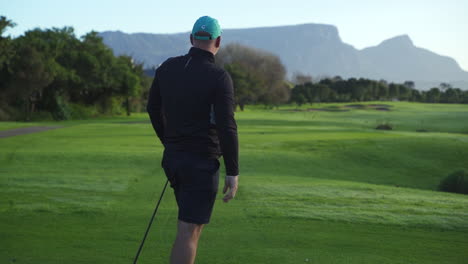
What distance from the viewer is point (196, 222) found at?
4.25 metres

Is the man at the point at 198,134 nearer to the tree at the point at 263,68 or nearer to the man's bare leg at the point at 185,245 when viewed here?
the man's bare leg at the point at 185,245

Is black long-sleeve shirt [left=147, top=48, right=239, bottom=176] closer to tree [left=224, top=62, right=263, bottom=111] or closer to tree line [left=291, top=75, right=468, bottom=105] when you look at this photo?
tree [left=224, top=62, right=263, bottom=111]

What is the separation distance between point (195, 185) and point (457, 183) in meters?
13.9

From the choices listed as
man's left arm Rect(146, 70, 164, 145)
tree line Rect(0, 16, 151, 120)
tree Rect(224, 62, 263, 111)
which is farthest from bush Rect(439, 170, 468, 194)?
tree Rect(224, 62, 263, 111)

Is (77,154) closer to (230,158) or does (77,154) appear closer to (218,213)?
(218,213)

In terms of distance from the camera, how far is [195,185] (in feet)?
14.1

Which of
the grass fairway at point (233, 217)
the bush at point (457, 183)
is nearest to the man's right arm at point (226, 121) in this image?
the grass fairway at point (233, 217)

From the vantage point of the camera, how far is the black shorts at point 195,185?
427 centimetres

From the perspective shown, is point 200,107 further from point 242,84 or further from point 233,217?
point 242,84

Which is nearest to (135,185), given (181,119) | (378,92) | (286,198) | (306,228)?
(286,198)

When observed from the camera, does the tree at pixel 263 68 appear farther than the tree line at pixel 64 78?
Yes

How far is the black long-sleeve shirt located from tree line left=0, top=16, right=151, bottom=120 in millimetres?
46959

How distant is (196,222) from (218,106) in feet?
3.15

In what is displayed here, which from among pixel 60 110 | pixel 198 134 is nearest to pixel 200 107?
pixel 198 134
